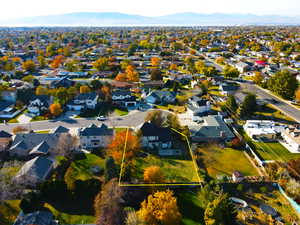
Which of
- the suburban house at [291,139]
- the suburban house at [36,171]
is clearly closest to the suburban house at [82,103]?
the suburban house at [36,171]

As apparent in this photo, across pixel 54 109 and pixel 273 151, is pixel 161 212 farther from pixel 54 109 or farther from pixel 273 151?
pixel 54 109

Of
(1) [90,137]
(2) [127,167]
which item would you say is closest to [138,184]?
(2) [127,167]

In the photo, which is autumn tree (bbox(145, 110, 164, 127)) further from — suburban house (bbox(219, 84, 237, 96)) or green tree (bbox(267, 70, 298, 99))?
green tree (bbox(267, 70, 298, 99))

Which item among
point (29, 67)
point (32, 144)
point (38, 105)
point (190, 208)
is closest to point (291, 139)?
point (190, 208)

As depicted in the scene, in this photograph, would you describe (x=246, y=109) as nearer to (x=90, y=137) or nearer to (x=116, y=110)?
(x=116, y=110)

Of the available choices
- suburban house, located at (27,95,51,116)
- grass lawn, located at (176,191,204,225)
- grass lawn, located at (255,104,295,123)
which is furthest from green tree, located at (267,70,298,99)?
suburban house, located at (27,95,51,116)

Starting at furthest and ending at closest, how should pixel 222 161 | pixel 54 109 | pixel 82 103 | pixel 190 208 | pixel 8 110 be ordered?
pixel 82 103 < pixel 8 110 < pixel 54 109 < pixel 222 161 < pixel 190 208
